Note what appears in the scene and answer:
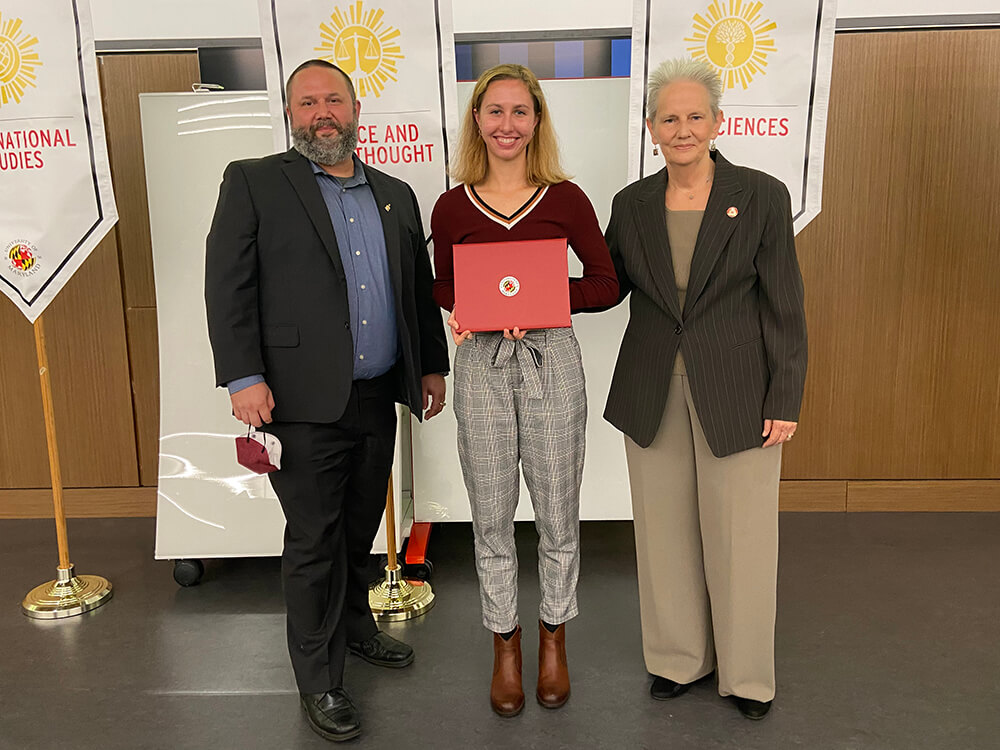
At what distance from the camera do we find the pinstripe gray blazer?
202cm

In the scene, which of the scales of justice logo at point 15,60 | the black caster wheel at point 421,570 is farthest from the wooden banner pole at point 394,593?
the scales of justice logo at point 15,60

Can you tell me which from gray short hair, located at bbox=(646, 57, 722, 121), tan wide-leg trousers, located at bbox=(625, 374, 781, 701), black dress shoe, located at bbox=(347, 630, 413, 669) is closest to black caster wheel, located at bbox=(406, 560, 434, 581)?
black dress shoe, located at bbox=(347, 630, 413, 669)

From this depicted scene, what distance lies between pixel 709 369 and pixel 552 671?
94 centimetres

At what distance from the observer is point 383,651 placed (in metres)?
2.51

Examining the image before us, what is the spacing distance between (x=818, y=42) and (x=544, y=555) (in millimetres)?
1880

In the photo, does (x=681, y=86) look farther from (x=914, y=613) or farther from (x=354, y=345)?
(x=914, y=613)

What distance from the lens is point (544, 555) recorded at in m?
2.26

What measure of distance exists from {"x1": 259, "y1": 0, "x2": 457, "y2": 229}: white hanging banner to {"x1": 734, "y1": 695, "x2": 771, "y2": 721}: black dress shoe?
1910mm

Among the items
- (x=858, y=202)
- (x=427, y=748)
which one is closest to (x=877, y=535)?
(x=858, y=202)

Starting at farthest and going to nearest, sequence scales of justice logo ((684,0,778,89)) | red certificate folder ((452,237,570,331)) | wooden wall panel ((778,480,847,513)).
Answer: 1. wooden wall panel ((778,480,847,513))
2. scales of justice logo ((684,0,778,89))
3. red certificate folder ((452,237,570,331))

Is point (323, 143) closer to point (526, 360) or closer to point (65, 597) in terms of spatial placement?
point (526, 360)

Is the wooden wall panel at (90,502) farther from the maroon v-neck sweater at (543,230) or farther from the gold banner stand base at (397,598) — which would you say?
the maroon v-neck sweater at (543,230)

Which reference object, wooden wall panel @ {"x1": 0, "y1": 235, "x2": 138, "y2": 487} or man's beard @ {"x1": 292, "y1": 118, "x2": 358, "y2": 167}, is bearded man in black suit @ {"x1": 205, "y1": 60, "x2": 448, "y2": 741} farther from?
wooden wall panel @ {"x1": 0, "y1": 235, "x2": 138, "y2": 487}

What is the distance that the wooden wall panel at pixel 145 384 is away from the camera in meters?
3.60
